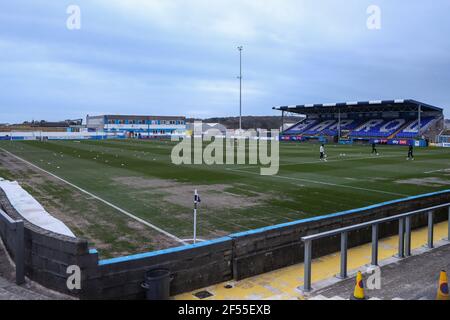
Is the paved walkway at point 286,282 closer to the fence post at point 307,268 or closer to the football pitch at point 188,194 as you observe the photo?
the fence post at point 307,268

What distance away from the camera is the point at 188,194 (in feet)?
55.5

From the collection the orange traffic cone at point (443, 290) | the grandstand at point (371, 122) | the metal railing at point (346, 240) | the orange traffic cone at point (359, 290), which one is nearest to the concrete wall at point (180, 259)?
the metal railing at point (346, 240)

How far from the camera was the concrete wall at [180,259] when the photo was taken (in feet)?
20.2

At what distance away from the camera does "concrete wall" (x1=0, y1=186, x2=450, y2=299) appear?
6.17 metres

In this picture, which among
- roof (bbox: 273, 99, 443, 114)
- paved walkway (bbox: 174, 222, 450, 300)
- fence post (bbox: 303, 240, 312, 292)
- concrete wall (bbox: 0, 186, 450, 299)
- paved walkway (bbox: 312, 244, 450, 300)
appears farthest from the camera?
roof (bbox: 273, 99, 443, 114)

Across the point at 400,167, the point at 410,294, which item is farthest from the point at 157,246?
the point at 400,167

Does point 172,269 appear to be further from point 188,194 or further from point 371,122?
point 371,122

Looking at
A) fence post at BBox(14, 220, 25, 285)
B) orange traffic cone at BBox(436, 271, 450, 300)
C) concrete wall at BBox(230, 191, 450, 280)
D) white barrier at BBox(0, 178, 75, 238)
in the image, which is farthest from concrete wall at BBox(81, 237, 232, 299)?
white barrier at BBox(0, 178, 75, 238)

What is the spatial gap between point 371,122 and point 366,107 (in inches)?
119

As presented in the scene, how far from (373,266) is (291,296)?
185cm

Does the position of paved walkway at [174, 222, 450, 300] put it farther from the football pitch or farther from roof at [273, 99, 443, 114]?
roof at [273, 99, 443, 114]

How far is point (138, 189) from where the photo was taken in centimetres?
1805

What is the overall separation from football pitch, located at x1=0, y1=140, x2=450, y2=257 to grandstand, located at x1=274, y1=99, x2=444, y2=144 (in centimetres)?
4082
